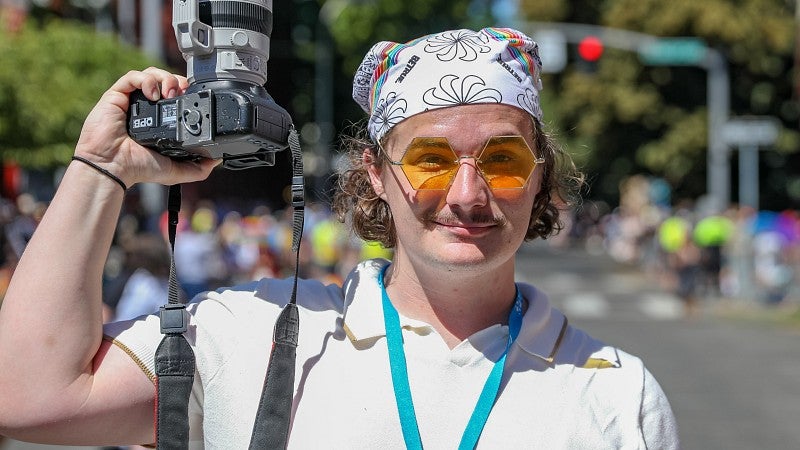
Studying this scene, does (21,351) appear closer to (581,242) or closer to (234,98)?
(234,98)

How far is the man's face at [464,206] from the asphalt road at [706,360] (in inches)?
137

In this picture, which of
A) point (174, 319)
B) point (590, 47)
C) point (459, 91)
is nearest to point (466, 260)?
point (459, 91)

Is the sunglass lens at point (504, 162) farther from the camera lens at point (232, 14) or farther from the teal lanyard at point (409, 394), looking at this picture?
the camera lens at point (232, 14)

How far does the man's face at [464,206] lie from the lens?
2025mm

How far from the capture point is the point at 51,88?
53.6 ft

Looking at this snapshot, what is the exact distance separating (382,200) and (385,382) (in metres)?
0.48

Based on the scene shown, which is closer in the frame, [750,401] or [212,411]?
[212,411]

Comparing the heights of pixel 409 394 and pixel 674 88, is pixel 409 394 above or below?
below

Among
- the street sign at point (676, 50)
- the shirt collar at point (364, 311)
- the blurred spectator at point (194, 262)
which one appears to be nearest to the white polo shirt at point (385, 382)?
the shirt collar at point (364, 311)

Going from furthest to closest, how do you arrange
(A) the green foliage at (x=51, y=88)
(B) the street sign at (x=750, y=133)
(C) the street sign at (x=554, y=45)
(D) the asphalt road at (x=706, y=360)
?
(C) the street sign at (x=554, y=45) → (B) the street sign at (x=750, y=133) → (A) the green foliage at (x=51, y=88) → (D) the asphalt road at (x=706, y=360)

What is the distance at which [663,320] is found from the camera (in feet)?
54.0

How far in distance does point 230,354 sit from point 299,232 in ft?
0.85

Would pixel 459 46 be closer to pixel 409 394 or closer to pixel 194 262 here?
pixel 409 394

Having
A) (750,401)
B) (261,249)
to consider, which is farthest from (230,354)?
(261,249)
